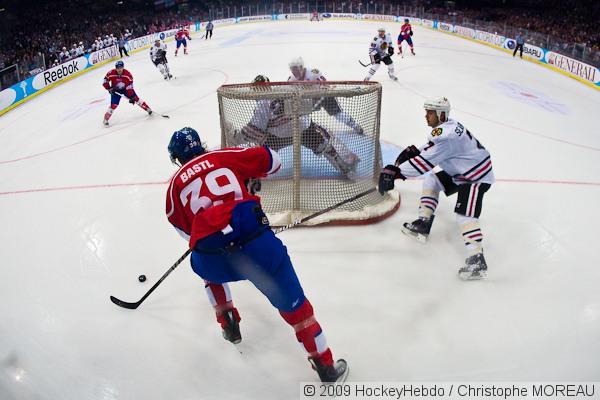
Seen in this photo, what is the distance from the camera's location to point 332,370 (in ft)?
6.47

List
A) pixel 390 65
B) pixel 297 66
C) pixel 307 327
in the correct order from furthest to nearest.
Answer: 1. pixel 390 65
2. pixel 297 66
3. pixel 307 327

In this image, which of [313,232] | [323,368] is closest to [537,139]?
[313,232]

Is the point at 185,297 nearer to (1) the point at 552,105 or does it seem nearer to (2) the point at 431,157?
(2) the point at 431,157

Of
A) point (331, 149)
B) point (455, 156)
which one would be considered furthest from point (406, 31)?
point (455, 156)

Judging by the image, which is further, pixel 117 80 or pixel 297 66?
pixel 117 80

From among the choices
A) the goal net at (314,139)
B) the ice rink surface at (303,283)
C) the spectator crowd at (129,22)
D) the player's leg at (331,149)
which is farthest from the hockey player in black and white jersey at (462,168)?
the spectator crowd at (129,22)

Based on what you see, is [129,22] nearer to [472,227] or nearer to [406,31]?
[406,31]

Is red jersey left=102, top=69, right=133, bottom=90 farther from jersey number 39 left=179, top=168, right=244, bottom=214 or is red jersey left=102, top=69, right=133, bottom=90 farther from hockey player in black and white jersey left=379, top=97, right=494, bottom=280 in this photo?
jersey number 39 left=179, top=168, right=244, bottom=214

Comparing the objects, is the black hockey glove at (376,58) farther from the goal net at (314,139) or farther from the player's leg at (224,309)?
the player's leg at (224,309)

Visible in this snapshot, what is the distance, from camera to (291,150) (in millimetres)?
3441

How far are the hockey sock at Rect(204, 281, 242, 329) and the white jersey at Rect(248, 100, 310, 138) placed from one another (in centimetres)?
158

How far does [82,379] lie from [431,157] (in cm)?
238

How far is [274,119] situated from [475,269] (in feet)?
6.15

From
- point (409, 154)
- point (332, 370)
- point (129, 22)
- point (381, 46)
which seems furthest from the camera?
point (129, 22)
